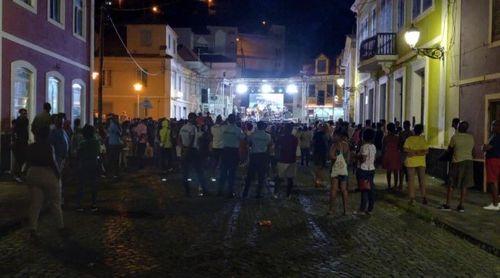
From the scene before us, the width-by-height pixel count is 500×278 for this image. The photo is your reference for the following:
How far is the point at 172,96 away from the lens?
4731 centimetres

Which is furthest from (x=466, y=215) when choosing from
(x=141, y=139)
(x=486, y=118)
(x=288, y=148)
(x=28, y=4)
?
(x=28, y=4)

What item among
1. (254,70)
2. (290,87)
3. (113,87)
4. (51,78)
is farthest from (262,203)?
(254,70)

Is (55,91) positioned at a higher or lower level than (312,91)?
lower

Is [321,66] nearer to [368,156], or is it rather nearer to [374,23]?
[374,23]

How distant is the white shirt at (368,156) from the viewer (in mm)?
11500

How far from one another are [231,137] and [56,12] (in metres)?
10.7

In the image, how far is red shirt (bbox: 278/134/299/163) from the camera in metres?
13.7

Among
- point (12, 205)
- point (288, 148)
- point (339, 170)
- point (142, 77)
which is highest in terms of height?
point (142, 77)

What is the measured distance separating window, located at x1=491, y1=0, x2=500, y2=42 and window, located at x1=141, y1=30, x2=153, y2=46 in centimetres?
3393

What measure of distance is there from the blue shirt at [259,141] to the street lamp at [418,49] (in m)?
6.56

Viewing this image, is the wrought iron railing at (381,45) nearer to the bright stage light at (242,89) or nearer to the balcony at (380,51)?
the balcony at (380,51)

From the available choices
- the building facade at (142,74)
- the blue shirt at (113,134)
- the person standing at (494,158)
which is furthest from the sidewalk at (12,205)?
the building facade at (142,74)

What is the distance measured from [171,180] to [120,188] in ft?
7.91

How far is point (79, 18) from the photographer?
24156mm
